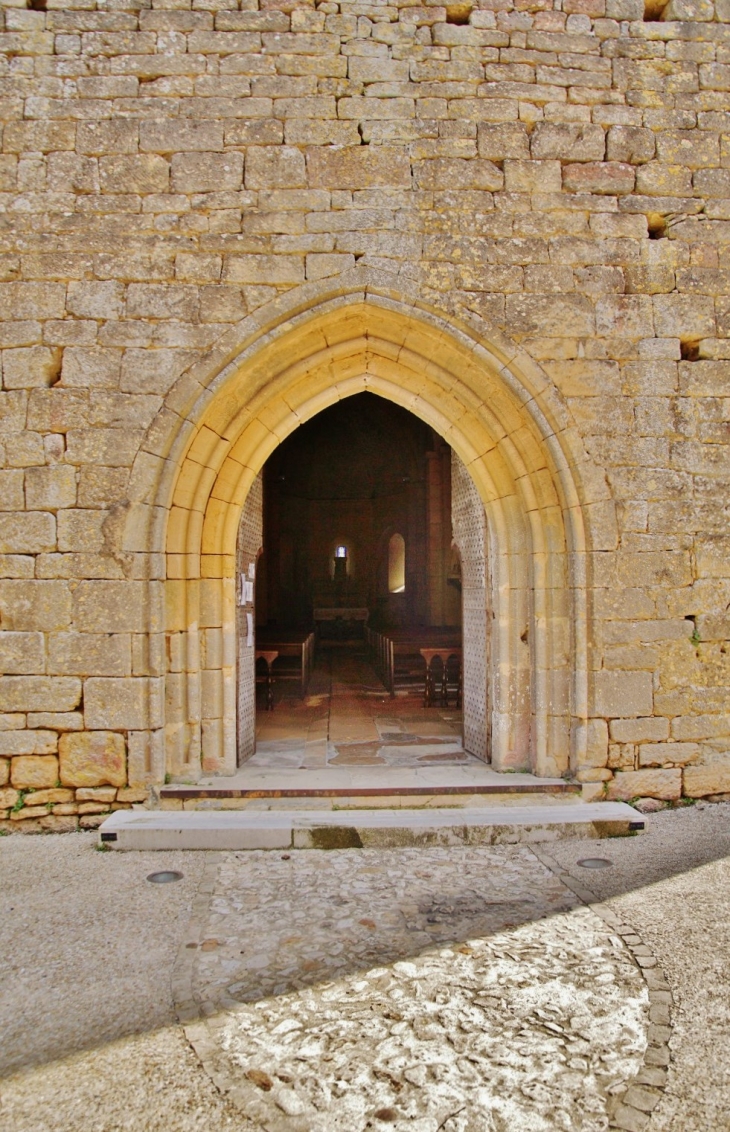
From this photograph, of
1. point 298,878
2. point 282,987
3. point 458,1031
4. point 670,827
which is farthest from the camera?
point 670,827

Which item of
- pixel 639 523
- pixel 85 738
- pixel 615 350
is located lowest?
pixel 85 738

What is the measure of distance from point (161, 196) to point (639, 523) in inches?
145

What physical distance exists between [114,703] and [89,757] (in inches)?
14.2

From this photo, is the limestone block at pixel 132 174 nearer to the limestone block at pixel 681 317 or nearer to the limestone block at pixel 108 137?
the limestone block at pixel 108 137

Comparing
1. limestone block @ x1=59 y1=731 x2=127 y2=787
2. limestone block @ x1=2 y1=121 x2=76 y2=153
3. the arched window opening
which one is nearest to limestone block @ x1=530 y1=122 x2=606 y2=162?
limestone block @ x1=2 y1=121 x2=76 y2=153

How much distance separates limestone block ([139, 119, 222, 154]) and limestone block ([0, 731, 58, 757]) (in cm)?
370

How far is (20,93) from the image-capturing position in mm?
4383

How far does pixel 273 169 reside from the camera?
4402 millimetres

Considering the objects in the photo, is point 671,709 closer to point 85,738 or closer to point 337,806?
point 337,806

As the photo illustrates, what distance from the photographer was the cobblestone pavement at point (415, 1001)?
2027 mm

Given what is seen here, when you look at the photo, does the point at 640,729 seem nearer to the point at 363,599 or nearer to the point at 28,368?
the point at 28,368

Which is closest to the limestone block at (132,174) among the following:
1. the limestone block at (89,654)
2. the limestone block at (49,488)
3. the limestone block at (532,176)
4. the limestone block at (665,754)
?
the limestone block at (49,488)

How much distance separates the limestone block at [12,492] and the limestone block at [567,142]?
12.7 ft

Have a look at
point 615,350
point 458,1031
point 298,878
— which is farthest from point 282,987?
point 615,350
